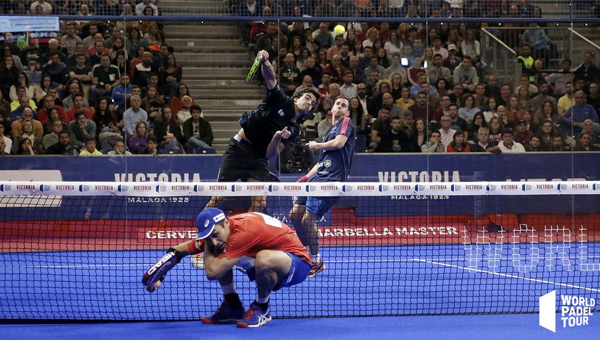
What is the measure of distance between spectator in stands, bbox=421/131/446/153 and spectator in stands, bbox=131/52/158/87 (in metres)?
4.84

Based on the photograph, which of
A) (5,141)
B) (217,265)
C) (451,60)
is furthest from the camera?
(451,60)

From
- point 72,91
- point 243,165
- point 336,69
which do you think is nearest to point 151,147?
point 72,91

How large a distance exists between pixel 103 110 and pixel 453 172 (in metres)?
6.02

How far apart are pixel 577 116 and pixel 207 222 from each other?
10.2m

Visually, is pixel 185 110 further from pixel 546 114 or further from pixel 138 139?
pixel 546 114

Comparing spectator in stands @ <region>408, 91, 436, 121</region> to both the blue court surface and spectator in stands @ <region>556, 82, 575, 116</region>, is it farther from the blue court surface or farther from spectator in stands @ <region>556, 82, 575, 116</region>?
the blue court surface

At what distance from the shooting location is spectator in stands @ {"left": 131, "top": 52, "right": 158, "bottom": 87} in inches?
547

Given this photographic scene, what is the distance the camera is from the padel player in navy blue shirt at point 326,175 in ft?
31.9

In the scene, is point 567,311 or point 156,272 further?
point 567,311

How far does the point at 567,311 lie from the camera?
7.30 m

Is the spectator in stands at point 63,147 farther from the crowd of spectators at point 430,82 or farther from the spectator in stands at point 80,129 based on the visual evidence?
the crowd of spectators at point 430,82

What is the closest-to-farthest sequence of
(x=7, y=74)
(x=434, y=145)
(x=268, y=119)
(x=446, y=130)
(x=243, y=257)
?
1. (x=243, y=257)
2. (x=268, y=119)
3. (x=7, y=74)
4. (x=434, y=145)
5. (x=446, y=130)

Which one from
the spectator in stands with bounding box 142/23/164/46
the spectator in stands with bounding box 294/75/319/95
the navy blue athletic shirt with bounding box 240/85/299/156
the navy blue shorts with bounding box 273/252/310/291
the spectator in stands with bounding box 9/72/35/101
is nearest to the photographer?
the navy blue shorts with bounding box 273/252/310/291

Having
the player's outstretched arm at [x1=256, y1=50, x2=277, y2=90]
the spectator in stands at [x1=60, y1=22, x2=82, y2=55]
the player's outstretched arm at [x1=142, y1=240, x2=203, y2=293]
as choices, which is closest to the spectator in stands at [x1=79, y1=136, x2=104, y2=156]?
the spectator in stands at [x1=60, y1=22, x2=82, y2=55]
